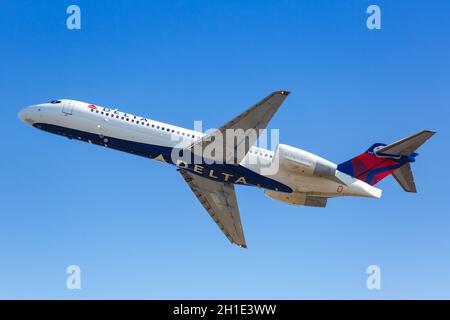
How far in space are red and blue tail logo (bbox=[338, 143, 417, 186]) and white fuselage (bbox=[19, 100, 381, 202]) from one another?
0.57 meters

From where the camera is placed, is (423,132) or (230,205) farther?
(230,205)

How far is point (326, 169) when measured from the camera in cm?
4131

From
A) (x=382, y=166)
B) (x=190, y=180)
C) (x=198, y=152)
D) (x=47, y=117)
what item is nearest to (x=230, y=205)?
(x=190, y=180)

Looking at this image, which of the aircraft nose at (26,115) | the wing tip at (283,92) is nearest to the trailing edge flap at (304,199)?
the wing tip at (283,92)

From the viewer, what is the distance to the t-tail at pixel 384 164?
42.6 metres

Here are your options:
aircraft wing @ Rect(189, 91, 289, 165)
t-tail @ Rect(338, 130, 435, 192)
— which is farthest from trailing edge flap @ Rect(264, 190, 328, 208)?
aircraft wing @ Rect(189, 91, 289, 165)

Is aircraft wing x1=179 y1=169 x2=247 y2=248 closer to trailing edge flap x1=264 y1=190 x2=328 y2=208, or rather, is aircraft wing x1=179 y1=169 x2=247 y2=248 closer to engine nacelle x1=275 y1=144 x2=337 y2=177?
trailing edge flap x1=264 y1=190 x2=328 y2=208

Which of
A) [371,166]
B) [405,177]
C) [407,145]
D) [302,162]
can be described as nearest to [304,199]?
[302,162]

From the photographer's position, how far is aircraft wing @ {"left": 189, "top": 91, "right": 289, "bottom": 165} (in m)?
37.9

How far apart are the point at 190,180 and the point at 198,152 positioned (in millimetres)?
4839

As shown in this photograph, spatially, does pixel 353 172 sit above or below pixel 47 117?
below

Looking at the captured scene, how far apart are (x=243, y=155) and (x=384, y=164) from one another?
9729 millimetres

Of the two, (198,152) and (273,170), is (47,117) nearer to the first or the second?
(198,152)

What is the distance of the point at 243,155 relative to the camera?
41.0 metres
